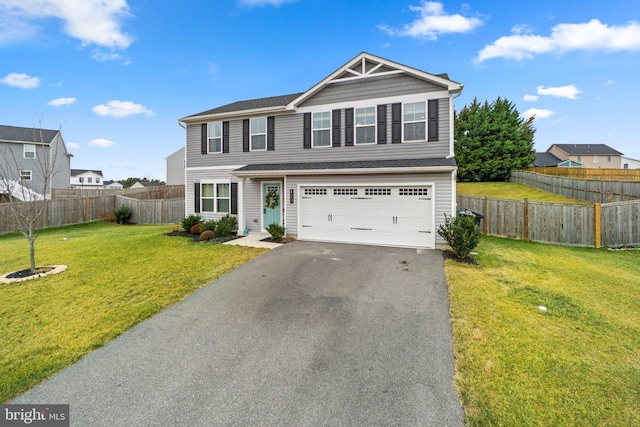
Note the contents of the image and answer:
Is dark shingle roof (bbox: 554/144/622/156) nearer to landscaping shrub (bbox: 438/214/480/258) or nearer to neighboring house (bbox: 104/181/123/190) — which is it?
landscaping shrub (bbox: 438/214/480/258)

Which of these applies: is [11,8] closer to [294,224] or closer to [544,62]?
[294,224]

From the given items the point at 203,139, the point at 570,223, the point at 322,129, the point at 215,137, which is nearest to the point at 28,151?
the point at 203,139

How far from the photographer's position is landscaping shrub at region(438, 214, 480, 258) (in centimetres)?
820

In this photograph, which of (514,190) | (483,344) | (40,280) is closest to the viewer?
(483,344)

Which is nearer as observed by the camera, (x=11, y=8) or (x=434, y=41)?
(x=11, y=8)

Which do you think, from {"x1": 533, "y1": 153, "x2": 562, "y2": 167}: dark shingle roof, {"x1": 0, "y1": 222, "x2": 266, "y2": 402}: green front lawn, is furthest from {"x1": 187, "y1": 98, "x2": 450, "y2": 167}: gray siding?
{"x1": 533, "y1": 153, "x2": 562, "y2": 167}: dark shingle roof

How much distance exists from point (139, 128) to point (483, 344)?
30297mm

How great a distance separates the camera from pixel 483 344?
4059 millimetres

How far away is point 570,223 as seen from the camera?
10.9m

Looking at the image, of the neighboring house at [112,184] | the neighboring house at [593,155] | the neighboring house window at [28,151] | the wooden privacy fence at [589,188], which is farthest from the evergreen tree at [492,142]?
the neighboring house at [112,184]

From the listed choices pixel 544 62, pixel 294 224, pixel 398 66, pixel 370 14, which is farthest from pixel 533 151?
pixel 294 224

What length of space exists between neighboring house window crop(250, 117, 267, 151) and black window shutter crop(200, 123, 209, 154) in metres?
2.63

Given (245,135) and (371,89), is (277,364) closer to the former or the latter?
(371,89)

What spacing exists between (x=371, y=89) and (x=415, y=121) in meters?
2.30
